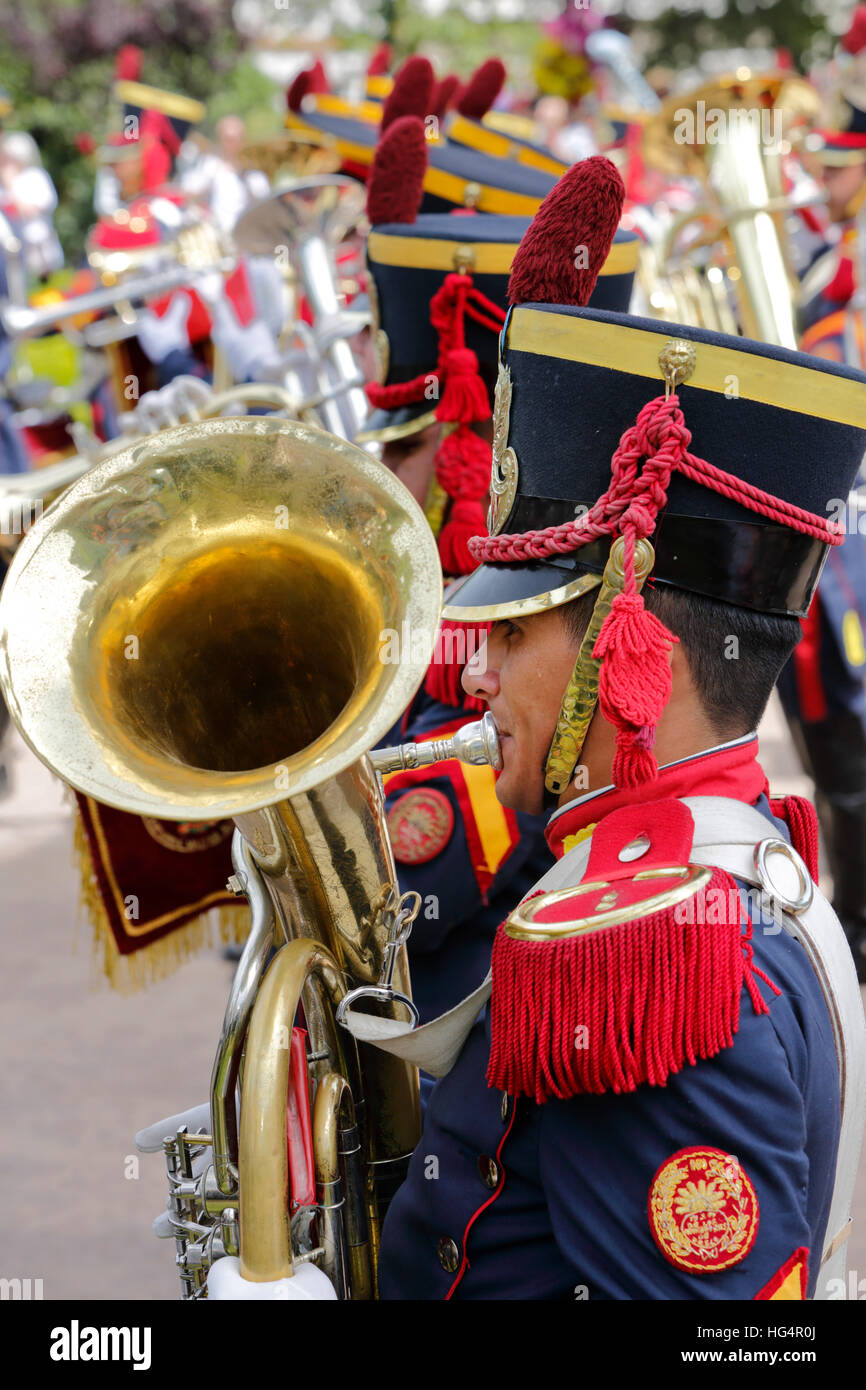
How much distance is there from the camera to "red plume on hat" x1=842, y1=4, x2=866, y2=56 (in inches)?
200

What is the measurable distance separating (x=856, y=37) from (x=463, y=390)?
378 centimetres

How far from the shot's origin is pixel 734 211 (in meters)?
4.45

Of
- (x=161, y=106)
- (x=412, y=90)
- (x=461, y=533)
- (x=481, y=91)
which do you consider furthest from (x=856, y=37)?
(x=161, y=106)

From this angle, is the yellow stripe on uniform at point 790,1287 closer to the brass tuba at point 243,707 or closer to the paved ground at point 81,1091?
the brass tuba at point 243,707

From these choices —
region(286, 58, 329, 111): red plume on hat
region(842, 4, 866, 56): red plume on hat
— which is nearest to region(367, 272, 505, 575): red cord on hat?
region(286, 58, 329, 111): red plume on hat

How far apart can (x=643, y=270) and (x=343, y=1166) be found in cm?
423

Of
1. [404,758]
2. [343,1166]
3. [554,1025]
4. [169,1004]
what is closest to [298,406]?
[169,1004]

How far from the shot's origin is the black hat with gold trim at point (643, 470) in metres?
1.36

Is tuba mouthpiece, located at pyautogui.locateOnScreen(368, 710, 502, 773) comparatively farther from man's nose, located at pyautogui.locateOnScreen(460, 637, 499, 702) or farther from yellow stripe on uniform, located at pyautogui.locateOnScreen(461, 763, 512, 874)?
yellow stripe on uniform, located at pyautogui.locateOnScreen(461, 763, 512, 874)

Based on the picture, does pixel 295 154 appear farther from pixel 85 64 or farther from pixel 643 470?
pixel 85 64

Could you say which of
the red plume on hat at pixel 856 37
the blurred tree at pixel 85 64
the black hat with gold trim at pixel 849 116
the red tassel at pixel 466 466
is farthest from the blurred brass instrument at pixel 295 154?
the blurred tree at pixel 85 64

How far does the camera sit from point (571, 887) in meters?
1.38

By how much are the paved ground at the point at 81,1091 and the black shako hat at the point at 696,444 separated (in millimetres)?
2114
